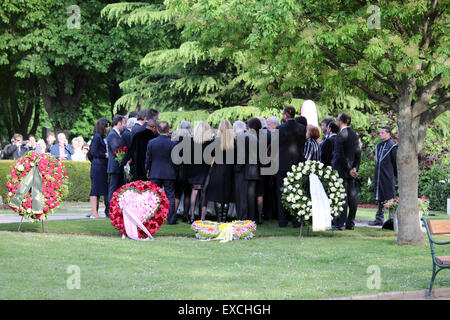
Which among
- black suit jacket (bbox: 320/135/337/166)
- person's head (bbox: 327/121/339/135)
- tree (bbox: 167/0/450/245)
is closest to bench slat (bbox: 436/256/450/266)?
tree (bbox: 167/0/450/245)

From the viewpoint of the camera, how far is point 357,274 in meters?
9.16

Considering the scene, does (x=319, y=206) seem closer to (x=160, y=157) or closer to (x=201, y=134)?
(x=201, y=134)

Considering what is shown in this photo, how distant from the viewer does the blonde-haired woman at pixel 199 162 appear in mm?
14508

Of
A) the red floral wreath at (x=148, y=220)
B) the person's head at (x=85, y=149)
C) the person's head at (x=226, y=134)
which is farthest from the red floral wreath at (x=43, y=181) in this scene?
the person's head at (x=85, y=149)

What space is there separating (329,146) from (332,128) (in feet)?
1.45

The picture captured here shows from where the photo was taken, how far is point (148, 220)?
1251 centimetres

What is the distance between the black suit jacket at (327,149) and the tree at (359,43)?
1797mm

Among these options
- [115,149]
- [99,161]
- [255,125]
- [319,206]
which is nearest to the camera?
[319,206]

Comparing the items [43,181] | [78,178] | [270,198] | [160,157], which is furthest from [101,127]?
[78,178]

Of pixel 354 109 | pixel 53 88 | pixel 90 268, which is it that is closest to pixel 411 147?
pixel 90 268

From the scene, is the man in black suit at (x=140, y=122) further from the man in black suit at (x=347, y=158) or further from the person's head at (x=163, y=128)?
the man in black suit at (x=347, y=158)
